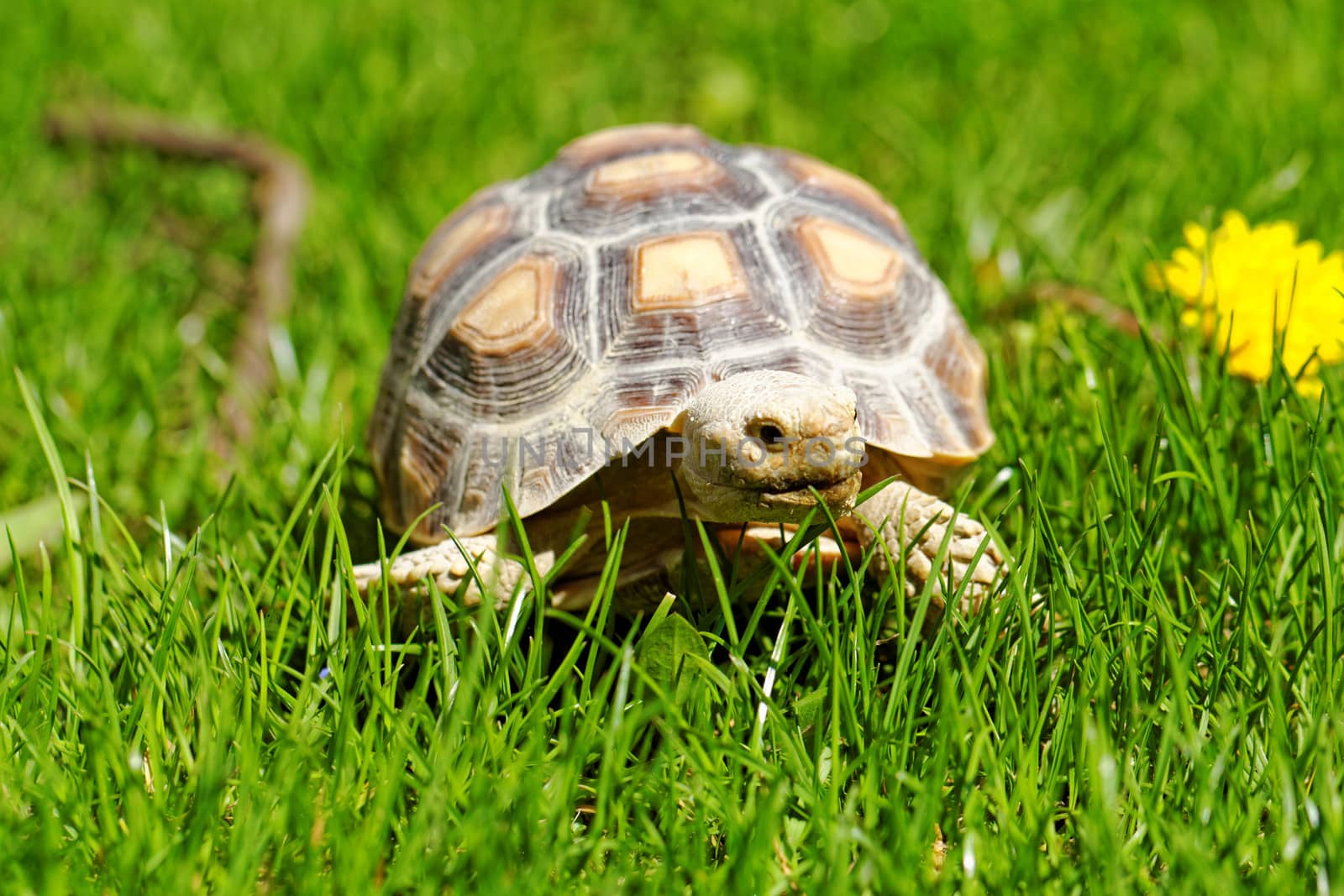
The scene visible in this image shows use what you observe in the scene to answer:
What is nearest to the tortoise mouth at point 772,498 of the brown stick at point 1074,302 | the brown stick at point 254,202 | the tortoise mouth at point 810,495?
the tortoise mouth at point 810,495

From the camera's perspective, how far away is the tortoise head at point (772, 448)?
67.1 inches

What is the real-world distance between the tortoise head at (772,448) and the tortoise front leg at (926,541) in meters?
0.17

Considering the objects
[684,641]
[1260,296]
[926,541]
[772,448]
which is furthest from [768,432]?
[1260,296]

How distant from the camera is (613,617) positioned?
6.34ft

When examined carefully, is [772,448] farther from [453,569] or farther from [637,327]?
[453,569]

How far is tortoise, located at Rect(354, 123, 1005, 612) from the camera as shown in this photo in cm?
195

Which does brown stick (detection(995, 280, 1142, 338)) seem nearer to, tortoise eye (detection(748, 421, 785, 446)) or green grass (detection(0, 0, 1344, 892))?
green grass (detection(0, 0, 1344, 892))

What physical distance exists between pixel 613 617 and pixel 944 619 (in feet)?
1.77

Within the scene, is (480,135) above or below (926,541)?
above

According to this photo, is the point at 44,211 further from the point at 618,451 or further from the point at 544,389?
the point at 618,451

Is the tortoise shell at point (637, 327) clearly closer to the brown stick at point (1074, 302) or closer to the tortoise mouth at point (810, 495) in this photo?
the tortoise mouth at point (810, 495)

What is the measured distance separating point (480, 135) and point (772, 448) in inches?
113

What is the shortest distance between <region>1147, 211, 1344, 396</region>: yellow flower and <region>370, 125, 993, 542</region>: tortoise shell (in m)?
0.51

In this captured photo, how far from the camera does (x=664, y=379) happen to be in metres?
2.04
